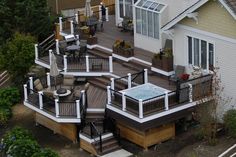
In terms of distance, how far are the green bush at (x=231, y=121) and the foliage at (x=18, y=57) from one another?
1331 centimetres

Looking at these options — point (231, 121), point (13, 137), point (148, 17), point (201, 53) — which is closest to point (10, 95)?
point (13, 137)

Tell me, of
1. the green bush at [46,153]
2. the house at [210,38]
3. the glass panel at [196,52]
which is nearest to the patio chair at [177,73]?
the house at [210,38]

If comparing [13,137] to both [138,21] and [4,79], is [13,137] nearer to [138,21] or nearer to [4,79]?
[138,21]

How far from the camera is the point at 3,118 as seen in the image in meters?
34.7

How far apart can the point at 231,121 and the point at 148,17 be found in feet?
30.3

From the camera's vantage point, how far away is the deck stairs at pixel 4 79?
134ft

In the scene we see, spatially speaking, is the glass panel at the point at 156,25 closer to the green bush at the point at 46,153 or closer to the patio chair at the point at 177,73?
the patio chair at the point at 177,73

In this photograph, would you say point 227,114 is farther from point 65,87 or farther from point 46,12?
point 46,12

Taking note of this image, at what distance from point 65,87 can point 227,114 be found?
8.52 m

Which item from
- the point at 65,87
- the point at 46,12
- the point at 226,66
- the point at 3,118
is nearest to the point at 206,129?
the point at 226,66

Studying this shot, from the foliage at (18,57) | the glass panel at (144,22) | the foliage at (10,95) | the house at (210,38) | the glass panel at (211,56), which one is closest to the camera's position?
the house at (210,38)

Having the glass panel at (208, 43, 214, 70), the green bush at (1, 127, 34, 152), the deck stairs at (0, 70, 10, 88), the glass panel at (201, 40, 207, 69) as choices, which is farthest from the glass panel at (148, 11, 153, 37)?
the deck stairs at (0, 70, 10, 88)

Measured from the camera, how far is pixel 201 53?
32.2 m

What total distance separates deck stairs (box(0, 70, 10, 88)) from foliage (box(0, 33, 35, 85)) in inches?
85.6
